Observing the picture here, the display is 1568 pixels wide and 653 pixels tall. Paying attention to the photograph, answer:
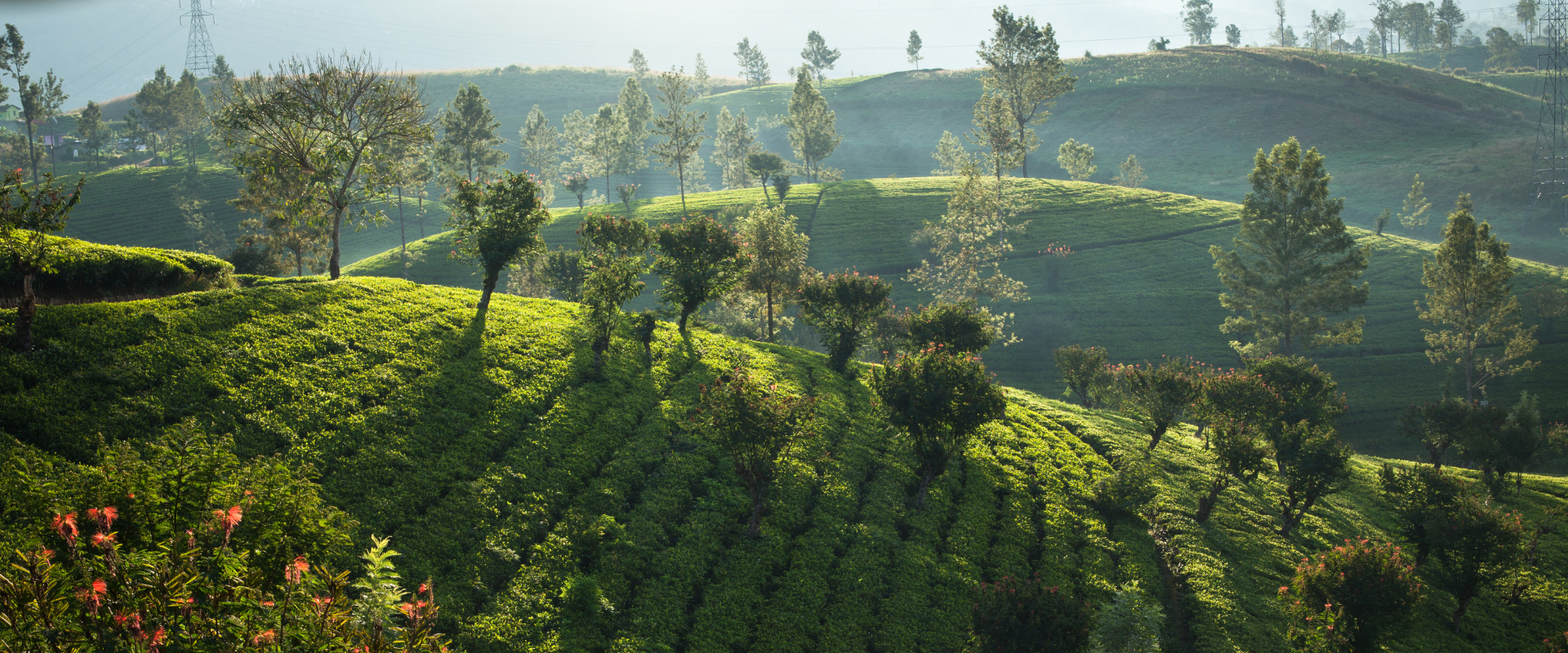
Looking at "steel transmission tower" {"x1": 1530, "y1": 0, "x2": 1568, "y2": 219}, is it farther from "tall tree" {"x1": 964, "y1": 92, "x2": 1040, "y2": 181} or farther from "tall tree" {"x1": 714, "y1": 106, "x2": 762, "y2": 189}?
"tall tree" {"x1": 714, "y1": 106, "x2": 762, "y2": 189}

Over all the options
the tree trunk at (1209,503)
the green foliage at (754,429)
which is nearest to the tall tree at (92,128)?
the green foliage at (754,429)

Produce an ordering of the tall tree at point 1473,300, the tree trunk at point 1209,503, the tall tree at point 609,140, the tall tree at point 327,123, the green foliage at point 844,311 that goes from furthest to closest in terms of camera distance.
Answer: the tall tree at point 609,140
the tall tree at point 1473,300
the green foliage at point 844,311
the tall tree at point 327,123
the tree trunk at point 1209,503

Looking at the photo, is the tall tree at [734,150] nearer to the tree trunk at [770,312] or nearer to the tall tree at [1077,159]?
the tall tree at [1077,159]

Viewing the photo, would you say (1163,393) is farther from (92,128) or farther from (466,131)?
(92,128)

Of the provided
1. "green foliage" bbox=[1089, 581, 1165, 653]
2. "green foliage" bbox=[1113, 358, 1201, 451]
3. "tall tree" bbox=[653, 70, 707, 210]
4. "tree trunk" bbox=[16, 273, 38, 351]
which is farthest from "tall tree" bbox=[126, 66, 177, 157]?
"green foliage" bbox=[1089, 581, 1165, 653]

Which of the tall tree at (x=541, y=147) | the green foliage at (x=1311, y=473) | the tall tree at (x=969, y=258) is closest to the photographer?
the green foliage at (x=1311, y=473)

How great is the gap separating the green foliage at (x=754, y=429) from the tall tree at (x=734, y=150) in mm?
132719

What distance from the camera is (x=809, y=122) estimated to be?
138 meters

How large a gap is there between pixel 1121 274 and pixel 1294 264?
838 inches

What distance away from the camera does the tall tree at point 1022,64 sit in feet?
350

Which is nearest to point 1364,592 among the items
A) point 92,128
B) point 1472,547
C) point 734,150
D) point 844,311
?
point 1472,547

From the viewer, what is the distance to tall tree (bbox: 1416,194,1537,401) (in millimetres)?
58188

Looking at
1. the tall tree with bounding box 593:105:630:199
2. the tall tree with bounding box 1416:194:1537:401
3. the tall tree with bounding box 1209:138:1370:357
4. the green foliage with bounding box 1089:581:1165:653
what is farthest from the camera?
the tall tree with bounding box 593:105:630:199

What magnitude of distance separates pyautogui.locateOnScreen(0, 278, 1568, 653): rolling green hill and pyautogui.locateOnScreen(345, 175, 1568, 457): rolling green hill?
31.0m
